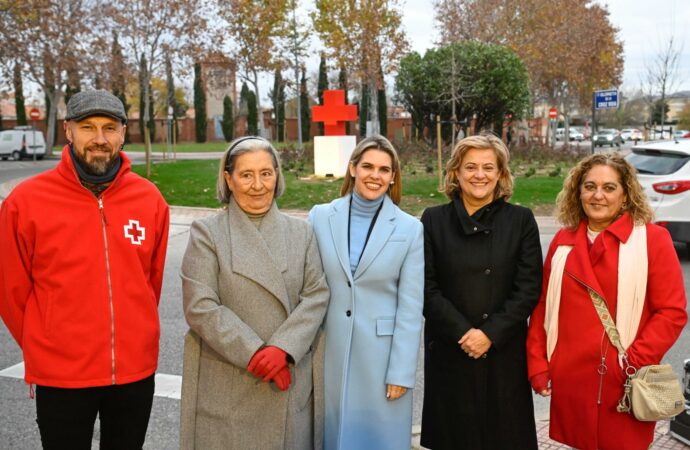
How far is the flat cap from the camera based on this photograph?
2.68 metres

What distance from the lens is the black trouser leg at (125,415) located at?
2773 millimetres

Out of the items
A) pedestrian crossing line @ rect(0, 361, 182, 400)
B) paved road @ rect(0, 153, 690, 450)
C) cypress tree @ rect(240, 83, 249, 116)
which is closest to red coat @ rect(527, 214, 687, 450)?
paved road @ rect(0, 153, 690, 450)

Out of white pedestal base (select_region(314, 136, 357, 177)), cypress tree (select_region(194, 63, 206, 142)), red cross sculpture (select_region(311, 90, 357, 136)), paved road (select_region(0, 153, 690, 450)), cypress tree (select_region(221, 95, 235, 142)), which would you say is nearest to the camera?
paved road (select_region(0, 153, 690, 450))

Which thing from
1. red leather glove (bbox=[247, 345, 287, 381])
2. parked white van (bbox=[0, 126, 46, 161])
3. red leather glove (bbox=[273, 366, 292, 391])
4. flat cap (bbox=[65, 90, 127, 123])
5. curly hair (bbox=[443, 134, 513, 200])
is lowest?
red leather glove (bbox=[273, 366, 292, 391])

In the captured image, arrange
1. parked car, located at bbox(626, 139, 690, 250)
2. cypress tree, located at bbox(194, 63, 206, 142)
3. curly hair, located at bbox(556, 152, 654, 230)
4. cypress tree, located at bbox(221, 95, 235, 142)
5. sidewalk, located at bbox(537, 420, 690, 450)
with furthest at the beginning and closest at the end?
1. cypress tree, located at bbox(221, 95, 235, 142)
2. cypress tree, located at bbox(194, 63, 206, 142)
3. parked car, located at bbox(626, 139, 690, 250)
4. sidewalk, located at bbox(537, 420, 690, 450)
5. curly hair, located at bbox(556, 152, 654, 230)

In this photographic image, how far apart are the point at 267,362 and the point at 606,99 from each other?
15.9m

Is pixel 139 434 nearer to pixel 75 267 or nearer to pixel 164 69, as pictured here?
pixel 75 267

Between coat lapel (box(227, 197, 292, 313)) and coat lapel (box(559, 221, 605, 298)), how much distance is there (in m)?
1.25

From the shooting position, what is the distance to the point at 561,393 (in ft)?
9.76

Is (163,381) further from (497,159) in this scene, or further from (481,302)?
(497,159)

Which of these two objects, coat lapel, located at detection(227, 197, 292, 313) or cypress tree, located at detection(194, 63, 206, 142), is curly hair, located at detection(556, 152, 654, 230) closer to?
coat lapel, located at detection(227, 197, 292, 313)

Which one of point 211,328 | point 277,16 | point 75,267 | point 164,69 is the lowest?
point 211,328

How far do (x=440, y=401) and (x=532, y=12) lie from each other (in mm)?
37764

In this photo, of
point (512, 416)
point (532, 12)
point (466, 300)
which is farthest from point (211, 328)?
point (532, 12)
